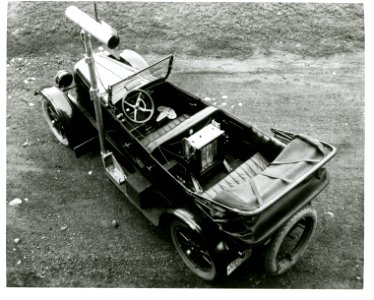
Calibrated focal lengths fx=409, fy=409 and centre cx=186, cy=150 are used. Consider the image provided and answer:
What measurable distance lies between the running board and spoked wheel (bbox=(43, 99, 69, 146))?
91 centimetres

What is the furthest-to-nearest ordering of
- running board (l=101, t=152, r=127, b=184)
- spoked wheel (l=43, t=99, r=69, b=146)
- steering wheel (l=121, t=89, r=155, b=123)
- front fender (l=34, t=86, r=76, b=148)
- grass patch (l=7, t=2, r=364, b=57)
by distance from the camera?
grass patch (l=7, t=2, r=364, b=57) < spoked wheel (l=43, t=99, r=69, b=146) < front fender (l=34, t=86, r=76, b=148) < running board (l=101, t=152, r=127, b=184) < steering wheel (l=121, t=89, r=155, b=123)

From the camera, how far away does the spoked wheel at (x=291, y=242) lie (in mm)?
4199

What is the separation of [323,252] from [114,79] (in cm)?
360

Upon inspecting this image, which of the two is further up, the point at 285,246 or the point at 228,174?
the point at 228,174

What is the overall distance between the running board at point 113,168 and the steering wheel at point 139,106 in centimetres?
63

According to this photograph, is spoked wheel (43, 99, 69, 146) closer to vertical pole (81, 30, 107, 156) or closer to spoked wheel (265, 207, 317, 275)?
vertical pole (81, 30, 107, 156)

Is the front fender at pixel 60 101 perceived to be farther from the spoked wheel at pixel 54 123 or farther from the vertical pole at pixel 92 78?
the vertical pole at pixel 92 78

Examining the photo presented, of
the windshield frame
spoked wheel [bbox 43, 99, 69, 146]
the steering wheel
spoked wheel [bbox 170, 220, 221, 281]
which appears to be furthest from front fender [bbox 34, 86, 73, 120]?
spoked wheel [bbox 170, 220, 221, 281]

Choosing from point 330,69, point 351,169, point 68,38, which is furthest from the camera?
point 68,38

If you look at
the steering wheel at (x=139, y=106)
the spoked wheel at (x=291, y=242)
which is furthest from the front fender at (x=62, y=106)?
the spoked wheel at (x=291, y=242)

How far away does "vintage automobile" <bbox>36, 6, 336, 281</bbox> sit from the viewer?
13.3 feet

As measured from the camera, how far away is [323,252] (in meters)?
5.01
